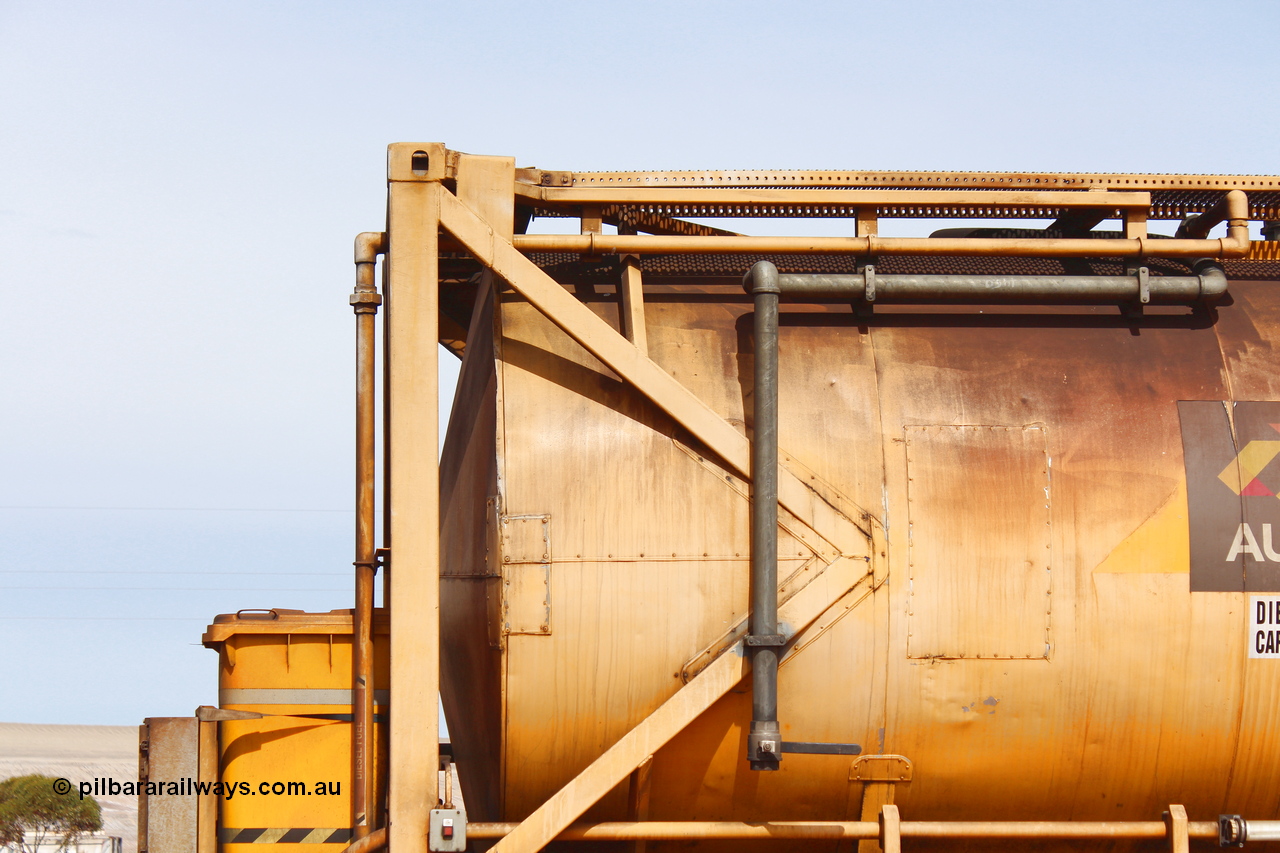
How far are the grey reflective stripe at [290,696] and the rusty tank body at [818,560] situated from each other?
0.22ft

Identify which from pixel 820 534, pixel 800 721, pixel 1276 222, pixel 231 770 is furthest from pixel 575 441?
pixel 1276 222

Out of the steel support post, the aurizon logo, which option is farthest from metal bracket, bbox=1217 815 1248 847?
the steel support post

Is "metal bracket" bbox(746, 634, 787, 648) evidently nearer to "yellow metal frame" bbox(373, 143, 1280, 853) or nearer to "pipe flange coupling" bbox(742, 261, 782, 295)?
"yellow metal frame" bbox(373, 143, 1280, 853)

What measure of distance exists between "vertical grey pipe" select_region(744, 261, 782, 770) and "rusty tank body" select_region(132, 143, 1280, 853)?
0.05 ft

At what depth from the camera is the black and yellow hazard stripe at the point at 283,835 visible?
18.4ft

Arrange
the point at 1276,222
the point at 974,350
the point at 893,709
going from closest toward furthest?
the point at 893,709 < the point at 974,350 < the point at 1276,222

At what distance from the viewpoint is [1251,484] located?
17.4 ft

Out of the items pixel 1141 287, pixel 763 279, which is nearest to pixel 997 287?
pixel 1141 287

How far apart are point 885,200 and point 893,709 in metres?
2.46

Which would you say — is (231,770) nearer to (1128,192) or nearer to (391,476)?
(391,476)

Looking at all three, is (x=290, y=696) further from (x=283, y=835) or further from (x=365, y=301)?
(x=365, y=301)

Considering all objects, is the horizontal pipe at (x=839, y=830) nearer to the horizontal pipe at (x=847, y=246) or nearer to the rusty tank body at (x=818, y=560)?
the rusty tank body at (x=818, y=560)

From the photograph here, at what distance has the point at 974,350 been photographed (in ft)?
18.0

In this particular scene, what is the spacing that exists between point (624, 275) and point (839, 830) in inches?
107
